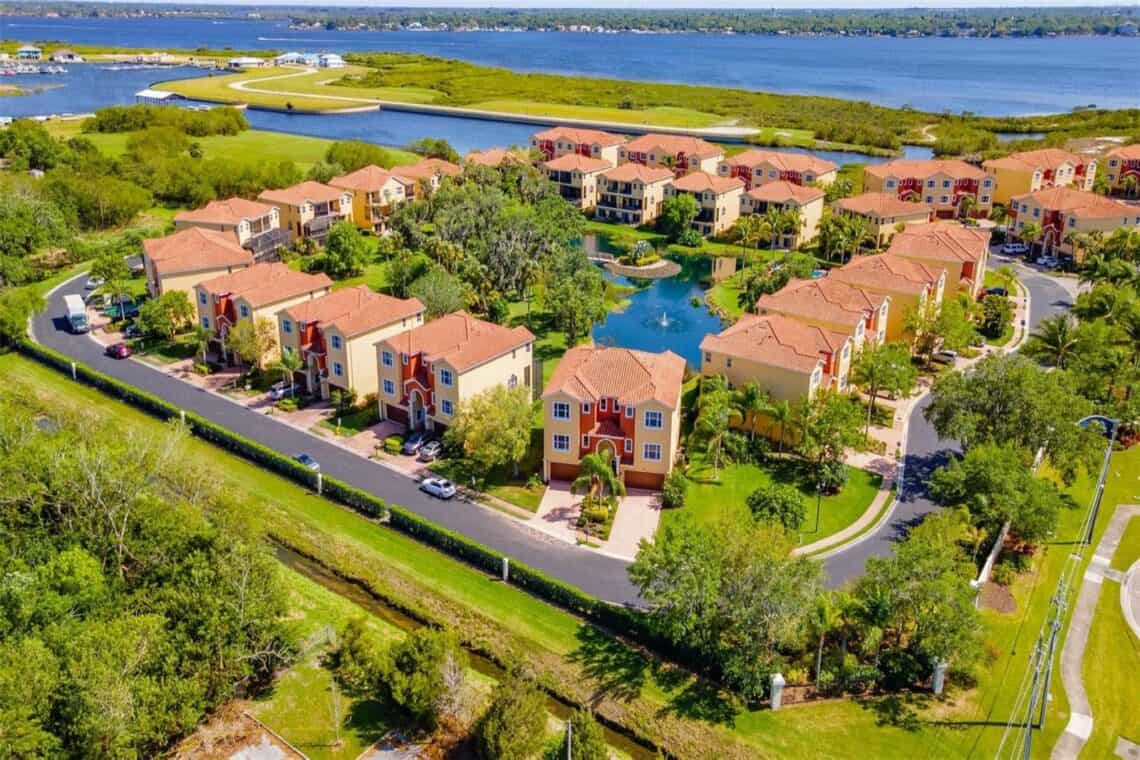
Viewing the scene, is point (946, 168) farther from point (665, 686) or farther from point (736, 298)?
point (665, 686)

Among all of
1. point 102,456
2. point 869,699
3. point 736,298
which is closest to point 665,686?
point 869,699

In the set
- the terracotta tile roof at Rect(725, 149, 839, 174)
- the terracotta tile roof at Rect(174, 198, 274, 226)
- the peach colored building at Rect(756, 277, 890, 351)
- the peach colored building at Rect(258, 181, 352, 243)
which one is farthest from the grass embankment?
the peach colored building at Rect(756, 277, 890, 351)

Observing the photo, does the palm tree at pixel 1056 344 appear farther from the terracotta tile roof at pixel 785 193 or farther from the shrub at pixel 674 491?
the terracotta tile roof at pixel 785 193

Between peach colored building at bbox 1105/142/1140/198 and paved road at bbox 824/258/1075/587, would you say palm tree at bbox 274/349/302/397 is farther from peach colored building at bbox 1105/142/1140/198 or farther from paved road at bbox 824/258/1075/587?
peach colored building at bbox 1105/142/1140/198

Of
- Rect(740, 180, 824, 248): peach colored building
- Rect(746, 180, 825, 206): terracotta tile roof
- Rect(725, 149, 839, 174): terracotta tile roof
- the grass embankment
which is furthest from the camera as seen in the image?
the grass embankment

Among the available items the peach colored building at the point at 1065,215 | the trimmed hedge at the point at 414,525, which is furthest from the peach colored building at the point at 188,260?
the peach colored building at the point at 1065,215

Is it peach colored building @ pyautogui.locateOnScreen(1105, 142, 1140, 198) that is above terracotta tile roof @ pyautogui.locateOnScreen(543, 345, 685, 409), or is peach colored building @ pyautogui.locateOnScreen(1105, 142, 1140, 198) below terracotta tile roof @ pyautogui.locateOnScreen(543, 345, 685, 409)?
above

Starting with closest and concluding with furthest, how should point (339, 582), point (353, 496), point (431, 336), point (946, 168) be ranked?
point (339, 582) < point (353, 496) < point (431, 336) < point (946, 168)
